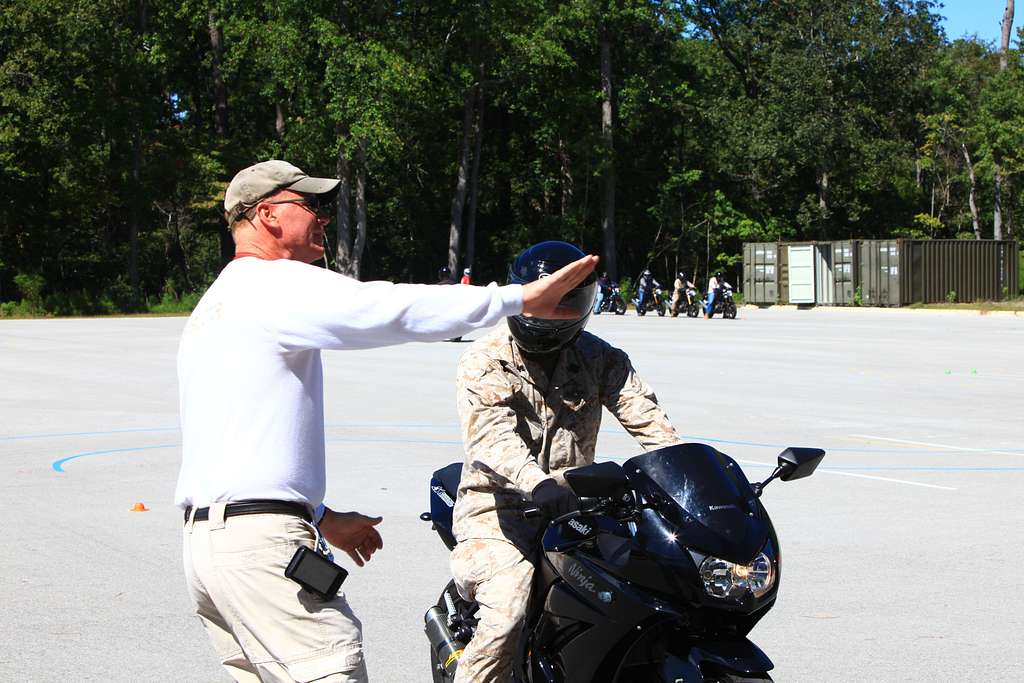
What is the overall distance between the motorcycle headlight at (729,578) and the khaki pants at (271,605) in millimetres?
922

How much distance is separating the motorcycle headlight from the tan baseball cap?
141 centimetres

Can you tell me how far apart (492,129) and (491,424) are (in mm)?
63876

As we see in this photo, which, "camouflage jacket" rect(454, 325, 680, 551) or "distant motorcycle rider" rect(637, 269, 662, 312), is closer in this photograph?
"camouflage jacket" rect(454, 325, 680, 551)

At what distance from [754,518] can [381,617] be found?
10.5 ft

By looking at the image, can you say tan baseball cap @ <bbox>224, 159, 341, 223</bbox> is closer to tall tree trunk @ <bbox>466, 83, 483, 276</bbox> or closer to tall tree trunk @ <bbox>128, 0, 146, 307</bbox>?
tall tree trunk @ <bbox>128, 0, 146, 307</bbox>

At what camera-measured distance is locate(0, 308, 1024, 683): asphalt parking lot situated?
5.93 metres

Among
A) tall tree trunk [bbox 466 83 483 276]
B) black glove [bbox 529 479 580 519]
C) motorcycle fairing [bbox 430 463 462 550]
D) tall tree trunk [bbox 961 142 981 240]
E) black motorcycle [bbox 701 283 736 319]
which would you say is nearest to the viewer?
black glove [bbox 529 479 580 519]

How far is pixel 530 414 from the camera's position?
174 inches

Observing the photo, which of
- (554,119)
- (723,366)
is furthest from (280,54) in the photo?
(723,366)

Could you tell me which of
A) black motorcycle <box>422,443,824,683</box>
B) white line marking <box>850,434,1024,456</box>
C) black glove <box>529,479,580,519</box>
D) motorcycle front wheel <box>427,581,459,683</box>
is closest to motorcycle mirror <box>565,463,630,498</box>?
black motorcycle <box>422,443,824,683</box>

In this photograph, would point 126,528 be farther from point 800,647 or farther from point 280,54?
point 280,54

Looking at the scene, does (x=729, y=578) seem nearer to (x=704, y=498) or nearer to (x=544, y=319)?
(x=704, y=498)

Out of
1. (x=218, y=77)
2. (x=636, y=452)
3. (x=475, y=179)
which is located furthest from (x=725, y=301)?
(x=218, y=77)

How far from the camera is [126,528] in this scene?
8.61 m
